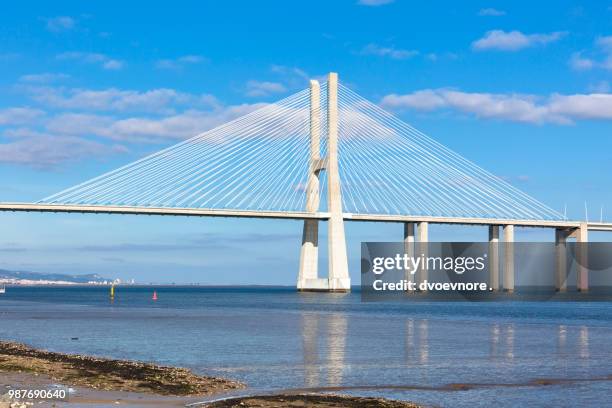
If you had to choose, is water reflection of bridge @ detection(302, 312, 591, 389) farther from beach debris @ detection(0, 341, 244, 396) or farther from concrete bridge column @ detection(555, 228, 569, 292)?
concrete bridge column @ detection(555, 228, 569, 292)

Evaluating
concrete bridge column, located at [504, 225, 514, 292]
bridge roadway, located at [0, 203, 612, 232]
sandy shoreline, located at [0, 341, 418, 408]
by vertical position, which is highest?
bridge roadway, located at [0, 203, 612, 232]

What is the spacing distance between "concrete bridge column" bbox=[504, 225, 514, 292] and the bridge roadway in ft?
4.65

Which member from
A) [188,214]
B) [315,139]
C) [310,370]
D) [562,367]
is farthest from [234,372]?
[315,139]

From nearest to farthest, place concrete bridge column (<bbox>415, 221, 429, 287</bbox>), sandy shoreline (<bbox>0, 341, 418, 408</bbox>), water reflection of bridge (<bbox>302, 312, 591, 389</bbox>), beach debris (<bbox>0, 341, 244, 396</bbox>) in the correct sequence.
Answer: sandy shoreline (<bbox>0, 341, 418, 408</bbox>), beach debris (<bbox>0, 341, 244, 396</bbox>), water reflection of bridge (<bbox>302, 312, 591, 389</bbox>), concrete bridge column (<bbox>415, 221, 429, 287</bbox>)

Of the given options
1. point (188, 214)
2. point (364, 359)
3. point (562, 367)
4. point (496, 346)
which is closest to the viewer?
point (562, 367)

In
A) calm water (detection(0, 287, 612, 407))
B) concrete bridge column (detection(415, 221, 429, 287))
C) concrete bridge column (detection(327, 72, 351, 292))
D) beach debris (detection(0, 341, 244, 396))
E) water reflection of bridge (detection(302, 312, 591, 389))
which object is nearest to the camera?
beach debris (detection(0, 341, 244, 396))

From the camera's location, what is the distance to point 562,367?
25.7 metres

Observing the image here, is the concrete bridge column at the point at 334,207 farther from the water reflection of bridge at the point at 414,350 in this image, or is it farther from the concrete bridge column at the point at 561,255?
the water reflection of bridge at the point at 414,350

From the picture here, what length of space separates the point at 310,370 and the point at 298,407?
23.4ft

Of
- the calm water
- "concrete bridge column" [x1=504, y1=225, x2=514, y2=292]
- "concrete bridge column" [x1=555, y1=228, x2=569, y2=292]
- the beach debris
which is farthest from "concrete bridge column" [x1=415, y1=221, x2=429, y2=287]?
the beach debris

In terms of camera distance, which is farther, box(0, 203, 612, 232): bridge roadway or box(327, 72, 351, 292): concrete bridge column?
box(327, 72, 351, 292): concrete bridge column

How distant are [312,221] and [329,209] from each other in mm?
5421

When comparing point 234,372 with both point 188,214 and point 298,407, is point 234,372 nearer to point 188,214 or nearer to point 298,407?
point 298,407

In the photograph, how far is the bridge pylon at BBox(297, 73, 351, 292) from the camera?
90250mm
